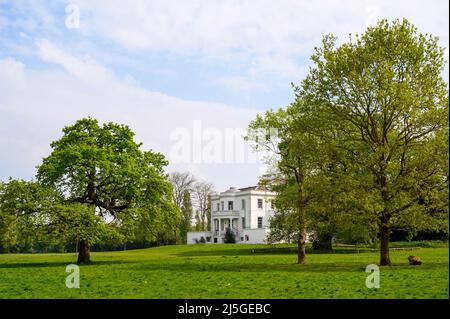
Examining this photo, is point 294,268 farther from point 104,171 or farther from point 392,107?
point 104,171

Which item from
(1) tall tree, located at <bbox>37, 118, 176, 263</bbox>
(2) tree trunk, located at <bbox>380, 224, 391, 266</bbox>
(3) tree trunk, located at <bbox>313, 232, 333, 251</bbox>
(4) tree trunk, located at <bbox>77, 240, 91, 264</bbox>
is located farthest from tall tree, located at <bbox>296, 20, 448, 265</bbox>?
(3) tree trunk, located at <bbox>313, 232, 333, 251</bbox>

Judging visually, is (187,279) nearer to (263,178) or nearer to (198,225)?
(263,178)

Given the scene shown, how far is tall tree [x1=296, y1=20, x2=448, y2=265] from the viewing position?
30.4 meters

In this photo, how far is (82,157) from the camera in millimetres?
43188

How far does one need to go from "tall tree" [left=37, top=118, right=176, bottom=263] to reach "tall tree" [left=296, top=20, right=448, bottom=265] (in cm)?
1791

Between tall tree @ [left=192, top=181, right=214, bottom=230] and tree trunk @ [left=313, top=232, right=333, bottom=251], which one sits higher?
tall tree @ [left=192, top=181, right=214, bottom=230]

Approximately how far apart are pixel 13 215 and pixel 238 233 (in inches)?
2714

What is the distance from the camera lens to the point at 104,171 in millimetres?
43875

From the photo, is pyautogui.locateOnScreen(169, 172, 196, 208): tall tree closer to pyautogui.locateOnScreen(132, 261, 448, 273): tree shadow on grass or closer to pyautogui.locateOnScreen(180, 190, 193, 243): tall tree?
pyautogui.locateOnScreen(180, 190, 193, 243): tall tree

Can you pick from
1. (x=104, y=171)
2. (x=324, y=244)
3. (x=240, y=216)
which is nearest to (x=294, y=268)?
(x=104, y=171)

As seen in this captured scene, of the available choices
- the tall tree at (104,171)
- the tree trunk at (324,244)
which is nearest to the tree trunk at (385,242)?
the tall tree at (104,171)

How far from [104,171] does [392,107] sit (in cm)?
2292
